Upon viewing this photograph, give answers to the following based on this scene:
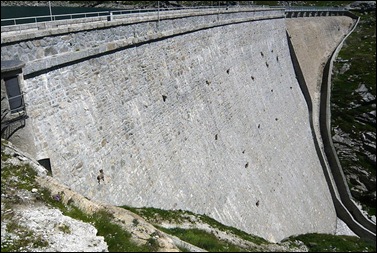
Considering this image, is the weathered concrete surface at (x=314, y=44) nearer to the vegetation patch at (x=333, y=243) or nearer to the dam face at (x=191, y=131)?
the dam face at (x=191, y=131)

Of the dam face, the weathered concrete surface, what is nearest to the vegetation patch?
the dam face

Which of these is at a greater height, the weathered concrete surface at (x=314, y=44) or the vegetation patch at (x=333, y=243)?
the weathered concrete surface at (x=314, y=44)

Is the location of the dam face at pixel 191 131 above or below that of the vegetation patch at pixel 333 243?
above

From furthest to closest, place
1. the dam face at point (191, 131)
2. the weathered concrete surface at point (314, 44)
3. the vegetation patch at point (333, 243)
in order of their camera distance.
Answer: the weathered concrete surface at point (314, 44) → the vegetation patch at point (333, 243) → the dam face at point (191, 131)

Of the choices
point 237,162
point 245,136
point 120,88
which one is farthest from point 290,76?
point 120,88

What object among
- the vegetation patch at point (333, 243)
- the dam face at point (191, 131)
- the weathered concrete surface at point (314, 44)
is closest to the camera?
the dam face at point (191, 131)

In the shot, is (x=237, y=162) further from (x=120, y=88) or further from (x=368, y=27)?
(x=368, y=27)

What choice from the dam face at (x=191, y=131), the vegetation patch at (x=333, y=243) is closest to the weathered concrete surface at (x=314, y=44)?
the dam face at (x=191, y=131)

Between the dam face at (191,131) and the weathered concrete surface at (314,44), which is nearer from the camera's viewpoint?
the dam face at (191,131)
